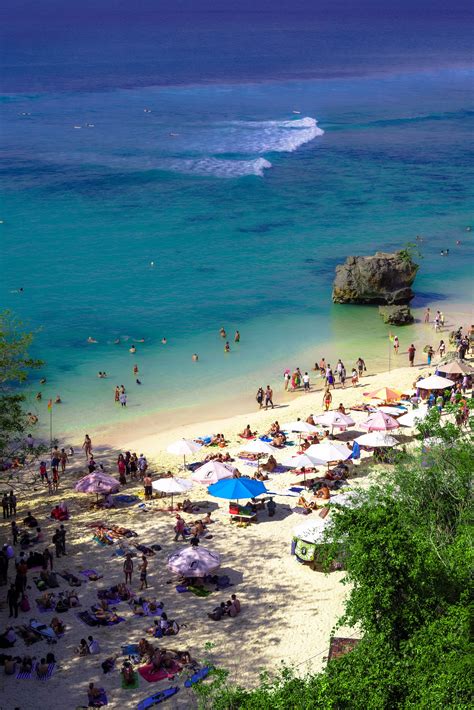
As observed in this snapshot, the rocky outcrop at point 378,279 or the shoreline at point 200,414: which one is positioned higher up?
the rocky outcrop at point 378,279

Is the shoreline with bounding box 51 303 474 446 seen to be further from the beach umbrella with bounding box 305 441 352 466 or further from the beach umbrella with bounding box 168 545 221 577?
the beach umbrella with bounding box 168 545 221 577

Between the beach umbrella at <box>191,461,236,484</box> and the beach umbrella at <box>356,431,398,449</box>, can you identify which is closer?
the beach umbrella at <box>191,461,236,484</box>

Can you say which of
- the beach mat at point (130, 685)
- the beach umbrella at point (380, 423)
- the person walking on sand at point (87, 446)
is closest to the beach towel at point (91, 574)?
the beach mat at point (130, 685)

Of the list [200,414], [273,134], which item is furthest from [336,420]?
[273,134]

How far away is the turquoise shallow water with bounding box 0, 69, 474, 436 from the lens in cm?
4297

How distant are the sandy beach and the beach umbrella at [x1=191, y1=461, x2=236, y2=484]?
74cm

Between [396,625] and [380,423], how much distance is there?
1494 centimetres

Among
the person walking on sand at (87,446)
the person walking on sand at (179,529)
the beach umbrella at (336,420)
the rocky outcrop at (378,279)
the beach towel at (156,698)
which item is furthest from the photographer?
the rocky outcrop at (378,279)

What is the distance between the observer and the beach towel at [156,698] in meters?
18.1

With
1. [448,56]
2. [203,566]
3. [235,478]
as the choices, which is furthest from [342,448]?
[448,56]

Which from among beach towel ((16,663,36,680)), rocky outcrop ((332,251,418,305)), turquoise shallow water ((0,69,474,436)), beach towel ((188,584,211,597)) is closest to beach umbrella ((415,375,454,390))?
turquoise shallow water ((0,69,474,436))

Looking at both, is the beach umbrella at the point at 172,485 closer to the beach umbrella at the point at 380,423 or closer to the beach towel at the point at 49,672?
the beach umbrella at the point at 380,423

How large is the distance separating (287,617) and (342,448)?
8578 mm

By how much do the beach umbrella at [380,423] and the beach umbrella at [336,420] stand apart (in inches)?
22.2
